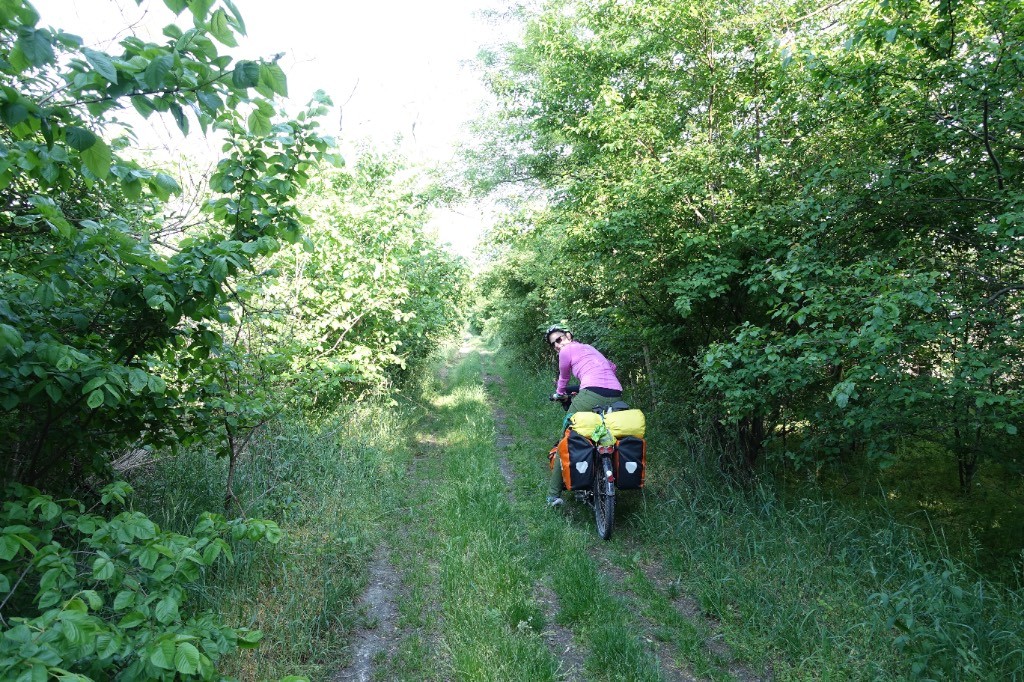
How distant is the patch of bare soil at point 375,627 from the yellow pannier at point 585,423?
2211 millimetres

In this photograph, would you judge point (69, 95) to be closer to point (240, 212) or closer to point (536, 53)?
point (240, 212)

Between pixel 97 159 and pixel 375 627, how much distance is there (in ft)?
11.3

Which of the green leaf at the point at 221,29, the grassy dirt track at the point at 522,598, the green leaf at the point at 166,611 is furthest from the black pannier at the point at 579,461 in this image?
the green leaf at the point at 221,29

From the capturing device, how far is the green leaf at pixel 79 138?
68.4 inches

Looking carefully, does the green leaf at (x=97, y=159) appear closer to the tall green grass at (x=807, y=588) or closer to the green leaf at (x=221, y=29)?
the green leaf at (x=221, y=29)

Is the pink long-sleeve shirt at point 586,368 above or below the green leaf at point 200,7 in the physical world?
below

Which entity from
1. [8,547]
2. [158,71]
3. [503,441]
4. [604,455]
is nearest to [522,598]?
[604,455]

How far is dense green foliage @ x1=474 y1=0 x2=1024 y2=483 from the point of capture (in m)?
3.59

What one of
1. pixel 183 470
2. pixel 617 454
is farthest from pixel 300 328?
pixel 617 454

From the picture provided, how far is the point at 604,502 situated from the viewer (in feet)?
17.7

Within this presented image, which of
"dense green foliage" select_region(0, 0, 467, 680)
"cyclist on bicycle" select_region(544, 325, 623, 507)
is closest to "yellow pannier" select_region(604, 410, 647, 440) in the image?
"cyclist on bicycle" select_region(544, 325, 623, 507)

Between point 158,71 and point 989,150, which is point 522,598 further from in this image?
point 989,150

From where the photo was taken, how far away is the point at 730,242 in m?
5.33

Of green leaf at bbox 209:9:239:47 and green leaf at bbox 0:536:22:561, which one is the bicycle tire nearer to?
green leaf at bbox 0:536:22:561
